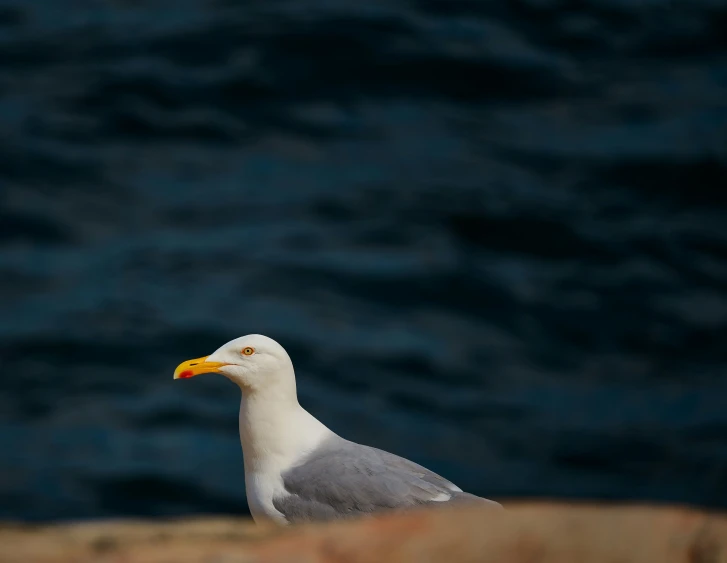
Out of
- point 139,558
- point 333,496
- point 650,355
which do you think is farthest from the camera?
point 650,355

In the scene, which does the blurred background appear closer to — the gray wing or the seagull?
the seagull

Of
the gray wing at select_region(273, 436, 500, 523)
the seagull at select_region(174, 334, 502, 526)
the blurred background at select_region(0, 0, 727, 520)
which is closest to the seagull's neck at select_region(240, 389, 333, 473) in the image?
the seagull at select_region(174, 334, 502, 526)

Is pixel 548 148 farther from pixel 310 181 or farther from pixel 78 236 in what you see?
pixel 78 236

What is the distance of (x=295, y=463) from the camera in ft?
25.3

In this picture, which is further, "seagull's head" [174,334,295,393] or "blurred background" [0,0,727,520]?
"blurred background" [0,0,727,520]

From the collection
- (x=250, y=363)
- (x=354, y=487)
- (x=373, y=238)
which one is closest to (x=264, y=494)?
(x=354, y=487)

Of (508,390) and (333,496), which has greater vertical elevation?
(508,390)

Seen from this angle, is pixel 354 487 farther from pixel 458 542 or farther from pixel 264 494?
pixel 458 542

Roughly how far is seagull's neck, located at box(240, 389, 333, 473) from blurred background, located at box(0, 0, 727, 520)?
403 inches

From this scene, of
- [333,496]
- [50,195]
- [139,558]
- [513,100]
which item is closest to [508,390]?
[513,100]

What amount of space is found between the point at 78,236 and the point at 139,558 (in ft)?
58.1

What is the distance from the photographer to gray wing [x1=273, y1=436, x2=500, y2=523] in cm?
719

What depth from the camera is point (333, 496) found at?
7352mm

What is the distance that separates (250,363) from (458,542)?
12.6 feet
